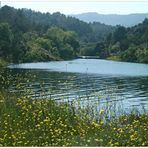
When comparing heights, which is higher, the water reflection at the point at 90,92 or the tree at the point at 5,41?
the tree at the point at 5,41

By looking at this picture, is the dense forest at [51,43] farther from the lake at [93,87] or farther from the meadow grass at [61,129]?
the meadow grass at [61,129]

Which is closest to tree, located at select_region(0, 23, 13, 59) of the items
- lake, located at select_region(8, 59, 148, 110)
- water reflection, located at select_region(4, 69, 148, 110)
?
lake, located at select_region(8, 59, 148, 110)

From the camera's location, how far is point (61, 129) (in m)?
13.4

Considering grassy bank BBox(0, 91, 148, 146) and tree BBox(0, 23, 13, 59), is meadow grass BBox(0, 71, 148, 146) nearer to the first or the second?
grassy bank BBox(0, 91, 148, 146)

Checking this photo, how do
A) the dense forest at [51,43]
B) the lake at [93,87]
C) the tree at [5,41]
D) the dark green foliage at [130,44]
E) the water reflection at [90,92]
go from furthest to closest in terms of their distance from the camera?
1. the dark green foliage at [130,44]
2. the dense forest at [51,43]
3. the tree at [5,41]
4. the lake at [93,87]
5. the water reflection at [90,92]

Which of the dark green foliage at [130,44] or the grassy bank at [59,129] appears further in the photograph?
the dark green foliage at [130,44]

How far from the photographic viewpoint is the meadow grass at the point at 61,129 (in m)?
11.0

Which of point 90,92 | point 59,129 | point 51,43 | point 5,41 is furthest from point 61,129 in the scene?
point 51,43

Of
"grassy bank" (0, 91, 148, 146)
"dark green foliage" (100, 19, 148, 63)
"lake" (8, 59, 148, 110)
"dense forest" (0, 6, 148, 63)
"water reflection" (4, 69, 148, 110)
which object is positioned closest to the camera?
"grassy bank" (0, 91, 148, 146)

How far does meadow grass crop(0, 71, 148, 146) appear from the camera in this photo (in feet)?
36.1

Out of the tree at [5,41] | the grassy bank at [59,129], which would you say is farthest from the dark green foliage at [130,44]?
the grassy bank at [59,129]

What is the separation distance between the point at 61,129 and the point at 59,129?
31.3 inches

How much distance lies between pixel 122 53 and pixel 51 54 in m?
27.5

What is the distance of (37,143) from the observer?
36.8 ft
